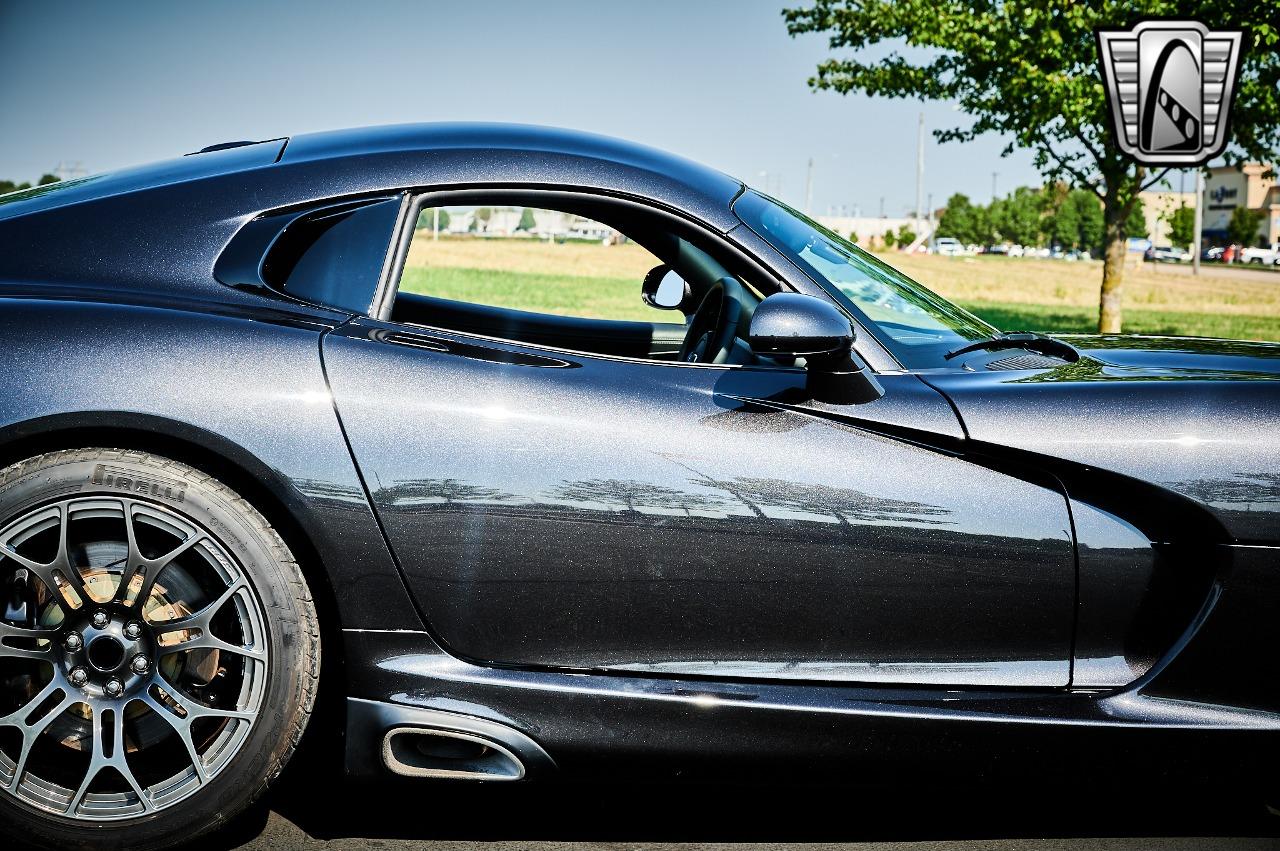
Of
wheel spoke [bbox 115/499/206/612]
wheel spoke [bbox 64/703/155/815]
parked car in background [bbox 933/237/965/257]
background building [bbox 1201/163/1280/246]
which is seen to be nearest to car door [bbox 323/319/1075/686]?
wheel spoke [bbox 115/499/206/612]

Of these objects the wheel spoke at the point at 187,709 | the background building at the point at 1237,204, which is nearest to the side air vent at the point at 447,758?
the wheel spoke at the point at 187,709

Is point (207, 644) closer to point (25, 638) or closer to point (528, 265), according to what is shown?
point (25, 638)

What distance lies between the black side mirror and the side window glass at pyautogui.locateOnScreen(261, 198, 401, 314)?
787 millimetres

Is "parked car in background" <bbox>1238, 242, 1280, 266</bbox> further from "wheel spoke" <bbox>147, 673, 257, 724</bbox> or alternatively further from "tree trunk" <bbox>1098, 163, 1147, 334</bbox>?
"wheel spoke" <bbox>147, 673, 257, 724</bbox>

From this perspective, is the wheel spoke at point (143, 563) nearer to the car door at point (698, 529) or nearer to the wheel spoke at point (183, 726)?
the wheel spoke at point (183, 726)

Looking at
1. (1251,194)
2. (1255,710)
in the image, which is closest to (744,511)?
(1255,710)

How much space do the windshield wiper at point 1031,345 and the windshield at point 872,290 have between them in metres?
0.03

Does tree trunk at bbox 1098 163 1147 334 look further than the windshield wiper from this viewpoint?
Yes

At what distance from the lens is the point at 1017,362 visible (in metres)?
2.59

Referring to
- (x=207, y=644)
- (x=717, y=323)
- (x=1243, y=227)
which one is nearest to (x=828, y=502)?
(x=717, y=323)

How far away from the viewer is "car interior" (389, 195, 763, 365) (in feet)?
8.43

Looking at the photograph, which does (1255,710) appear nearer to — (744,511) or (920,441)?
(920,441)

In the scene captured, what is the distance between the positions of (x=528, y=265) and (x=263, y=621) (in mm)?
34270

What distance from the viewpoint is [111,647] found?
2232 mm
